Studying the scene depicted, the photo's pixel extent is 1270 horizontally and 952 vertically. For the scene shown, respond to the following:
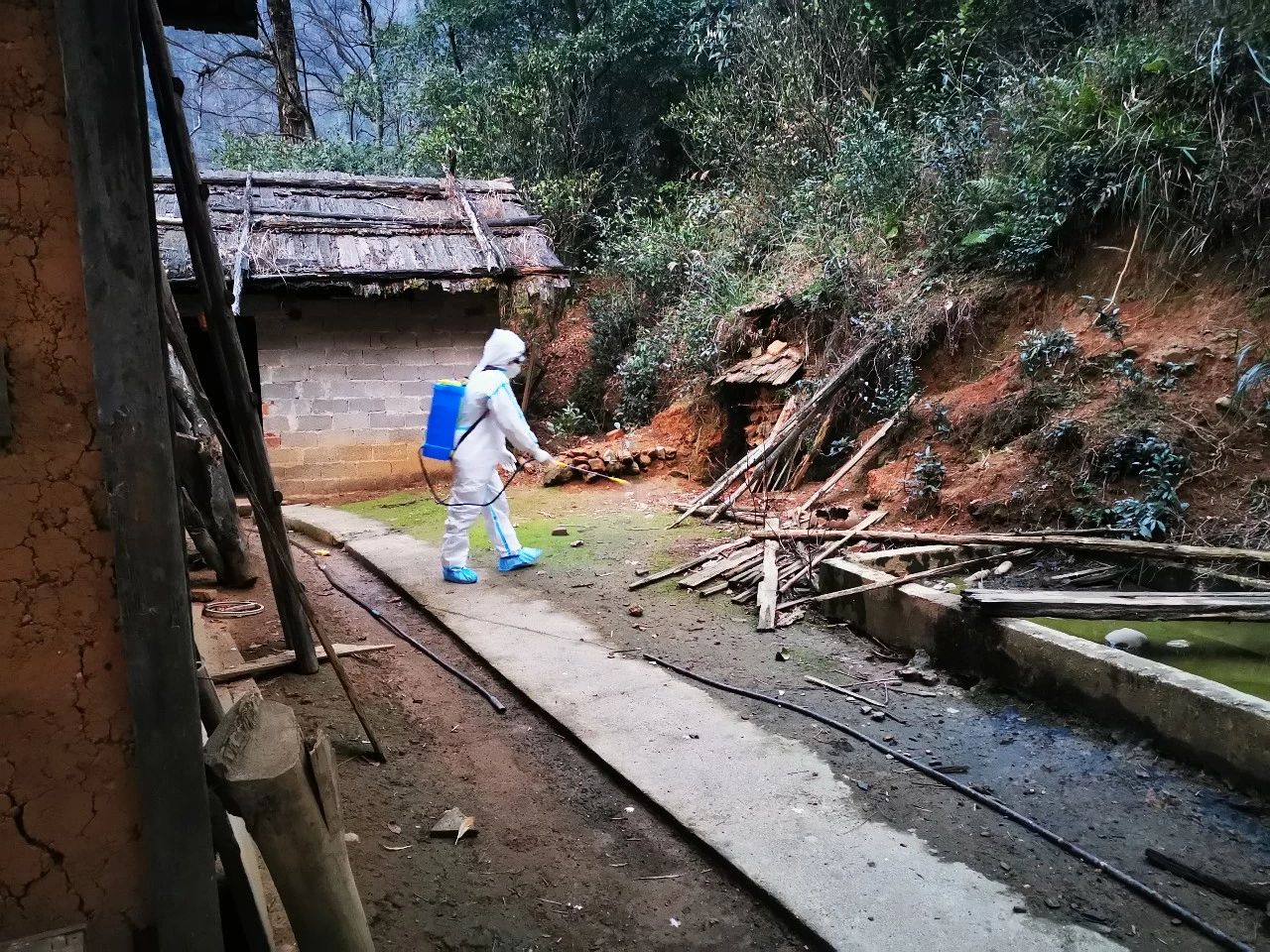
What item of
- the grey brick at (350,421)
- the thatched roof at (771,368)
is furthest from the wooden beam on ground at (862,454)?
the grey brick at (350,421)

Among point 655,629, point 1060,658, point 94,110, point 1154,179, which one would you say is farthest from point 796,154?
point 94,110

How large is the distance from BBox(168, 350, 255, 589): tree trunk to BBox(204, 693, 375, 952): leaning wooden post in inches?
139

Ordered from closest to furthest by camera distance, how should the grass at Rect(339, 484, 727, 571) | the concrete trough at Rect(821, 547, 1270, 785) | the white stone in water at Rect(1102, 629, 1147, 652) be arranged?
the concrete trough at Rect(821, 547, 1270, 785)
the white stone in water at Rect(1102, 629, 1147, 652)
the grass at Rect(339, 484, 727, 571)

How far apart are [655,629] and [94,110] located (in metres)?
4.26

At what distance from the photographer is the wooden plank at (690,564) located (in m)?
6.22

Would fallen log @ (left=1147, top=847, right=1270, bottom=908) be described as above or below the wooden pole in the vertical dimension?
below

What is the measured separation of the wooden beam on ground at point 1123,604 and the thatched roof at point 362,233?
26.2 feet

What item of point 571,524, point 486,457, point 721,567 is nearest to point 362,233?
point 571,524

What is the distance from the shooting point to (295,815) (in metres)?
1.99

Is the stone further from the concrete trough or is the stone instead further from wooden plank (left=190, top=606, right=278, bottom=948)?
the concrete trough

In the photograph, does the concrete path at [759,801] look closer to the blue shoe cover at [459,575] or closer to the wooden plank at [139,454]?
the blue shoe cover at [459,575]

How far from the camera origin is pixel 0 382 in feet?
5.50

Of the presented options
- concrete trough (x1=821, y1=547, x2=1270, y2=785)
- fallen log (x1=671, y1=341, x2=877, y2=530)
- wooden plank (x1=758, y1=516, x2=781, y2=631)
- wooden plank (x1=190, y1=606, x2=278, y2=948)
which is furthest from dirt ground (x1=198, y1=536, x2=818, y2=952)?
fallen log (x1=671, y1=341, x2=877, y2=530)

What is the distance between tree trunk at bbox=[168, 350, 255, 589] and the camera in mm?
5418
